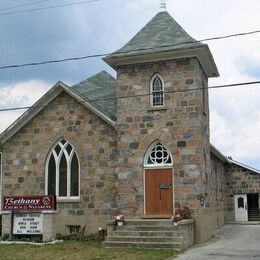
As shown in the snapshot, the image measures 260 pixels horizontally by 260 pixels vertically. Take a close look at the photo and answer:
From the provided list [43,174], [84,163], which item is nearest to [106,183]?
[84,163]

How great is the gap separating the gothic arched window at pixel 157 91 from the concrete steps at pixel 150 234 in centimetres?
465

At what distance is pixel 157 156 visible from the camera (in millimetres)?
20000

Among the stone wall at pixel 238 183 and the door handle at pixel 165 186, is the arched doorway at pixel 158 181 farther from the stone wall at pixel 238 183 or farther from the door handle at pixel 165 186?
the stone wall at pixel 238 183

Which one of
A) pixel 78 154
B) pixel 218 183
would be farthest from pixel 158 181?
pixel 218 183

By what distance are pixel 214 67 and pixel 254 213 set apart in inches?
658

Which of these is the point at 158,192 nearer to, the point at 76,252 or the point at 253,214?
the point at 76,252

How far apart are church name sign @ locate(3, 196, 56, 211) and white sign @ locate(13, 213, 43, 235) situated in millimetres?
266

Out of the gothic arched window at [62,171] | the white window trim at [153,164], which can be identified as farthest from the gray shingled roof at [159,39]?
the gothic arched window at [62,171]

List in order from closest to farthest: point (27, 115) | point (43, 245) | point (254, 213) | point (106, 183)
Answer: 1. point (43, 245)
2. point (106, 183)
3. point (27, 115)
4. point (254, 213)

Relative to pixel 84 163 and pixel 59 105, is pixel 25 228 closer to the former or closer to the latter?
pixel 84 163

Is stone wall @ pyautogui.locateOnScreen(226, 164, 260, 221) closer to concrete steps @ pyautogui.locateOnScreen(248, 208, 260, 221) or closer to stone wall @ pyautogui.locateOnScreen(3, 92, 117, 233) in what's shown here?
concrete steps @ pyautogui.locateOnScreen(248, 208, 260, 221)

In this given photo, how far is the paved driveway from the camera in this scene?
14.9 meters

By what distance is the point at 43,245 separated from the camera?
58.5 feet

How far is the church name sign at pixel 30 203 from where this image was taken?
19.1m
